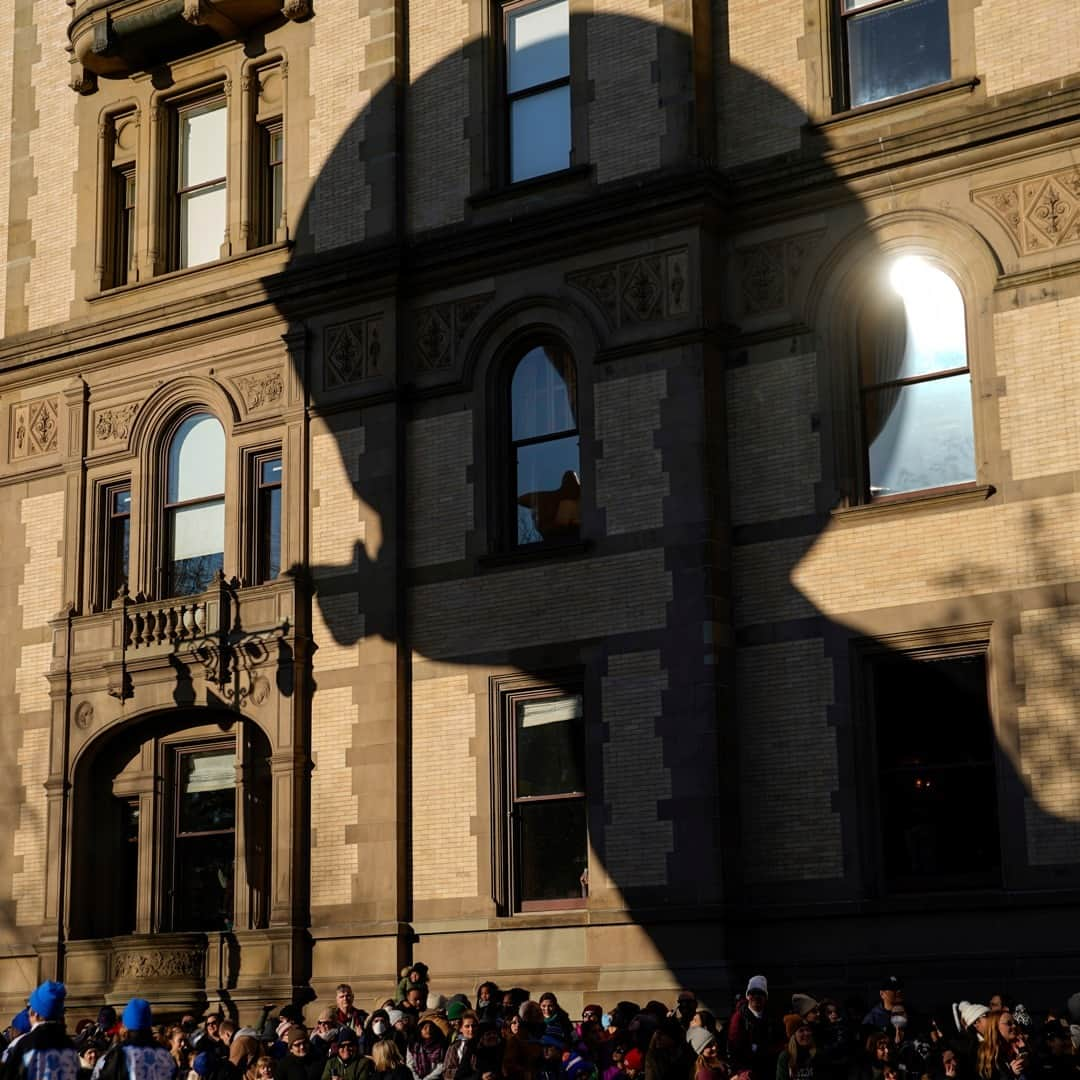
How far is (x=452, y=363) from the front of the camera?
94.0 ft

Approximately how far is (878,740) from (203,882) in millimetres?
10495

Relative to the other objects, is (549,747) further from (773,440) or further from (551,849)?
(773,440)

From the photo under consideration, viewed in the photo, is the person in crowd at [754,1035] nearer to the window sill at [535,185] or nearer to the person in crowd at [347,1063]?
the person in crowd at [347,1063]

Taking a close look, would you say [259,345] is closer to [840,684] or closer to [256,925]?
[256,925]

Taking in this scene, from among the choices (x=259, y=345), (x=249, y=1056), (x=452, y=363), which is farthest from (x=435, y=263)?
(x=249, y=1056)

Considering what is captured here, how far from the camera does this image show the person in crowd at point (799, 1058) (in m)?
19.7

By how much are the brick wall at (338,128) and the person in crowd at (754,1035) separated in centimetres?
1286

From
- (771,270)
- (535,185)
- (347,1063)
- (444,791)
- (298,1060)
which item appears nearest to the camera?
(347,1063)

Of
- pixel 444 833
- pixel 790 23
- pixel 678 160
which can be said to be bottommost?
pixel 444 833

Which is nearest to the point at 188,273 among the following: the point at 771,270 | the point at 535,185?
the point at 535,185

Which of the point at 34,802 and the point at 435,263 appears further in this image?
the point at 34,802

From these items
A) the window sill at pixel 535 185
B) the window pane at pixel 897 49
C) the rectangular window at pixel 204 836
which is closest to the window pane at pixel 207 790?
the rectangular window at pixel 204 836

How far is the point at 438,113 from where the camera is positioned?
2961 centimetres

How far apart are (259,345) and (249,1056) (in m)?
13.3
